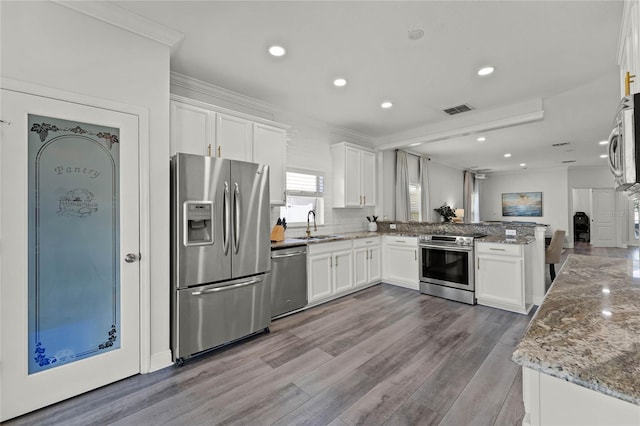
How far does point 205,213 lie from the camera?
250cm

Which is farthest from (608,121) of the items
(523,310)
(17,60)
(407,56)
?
(17,60)

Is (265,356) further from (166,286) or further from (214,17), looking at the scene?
(214,17)

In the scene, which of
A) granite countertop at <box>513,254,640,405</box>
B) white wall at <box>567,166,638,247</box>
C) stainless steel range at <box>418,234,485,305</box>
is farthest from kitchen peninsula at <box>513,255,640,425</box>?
white wall at <box>567,166,638,247</box>

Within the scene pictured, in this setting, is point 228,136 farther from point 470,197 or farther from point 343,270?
point 470,197

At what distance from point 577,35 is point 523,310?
297 centimetres

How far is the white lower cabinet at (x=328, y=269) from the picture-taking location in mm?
3691

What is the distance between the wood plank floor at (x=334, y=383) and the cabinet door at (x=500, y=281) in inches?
19.1

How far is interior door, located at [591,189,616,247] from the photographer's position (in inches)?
356

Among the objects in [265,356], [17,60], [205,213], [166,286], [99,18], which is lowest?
[265,356]

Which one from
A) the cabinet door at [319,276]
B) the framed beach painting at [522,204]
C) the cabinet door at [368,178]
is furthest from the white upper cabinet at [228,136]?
the framed beach painting at [522,204]

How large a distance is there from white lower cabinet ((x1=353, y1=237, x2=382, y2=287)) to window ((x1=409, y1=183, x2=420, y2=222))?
99.9 inches

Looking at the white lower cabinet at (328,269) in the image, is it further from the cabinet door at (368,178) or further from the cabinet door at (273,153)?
the cabinet door at (368,178)

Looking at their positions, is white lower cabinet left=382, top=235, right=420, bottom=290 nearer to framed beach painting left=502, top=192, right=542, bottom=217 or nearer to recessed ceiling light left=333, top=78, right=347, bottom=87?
recessed ceiling light left=333, top=78, right=347, bottom=87

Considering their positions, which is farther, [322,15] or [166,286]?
[166,286]
